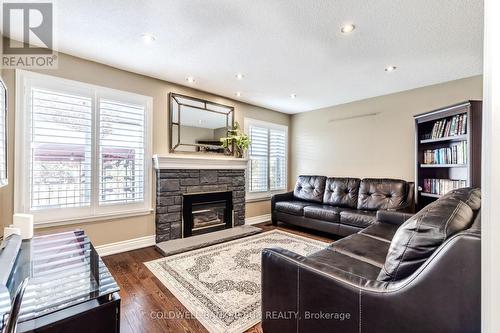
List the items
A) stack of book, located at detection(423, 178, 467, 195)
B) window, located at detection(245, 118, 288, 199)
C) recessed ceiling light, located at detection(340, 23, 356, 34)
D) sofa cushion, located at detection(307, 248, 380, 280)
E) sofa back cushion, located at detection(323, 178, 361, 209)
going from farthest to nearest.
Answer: window, located at detection(245, 118, 288, 199) → sofa back cushion, located at detection(323, 178, 361, 209) → stack of book, located at detection(423, 178, 467, 195) → recessed ceiling light, located at detection(340, 23, 356, 34) → sofa cushion, located at detection(307, 248, 380, 280)

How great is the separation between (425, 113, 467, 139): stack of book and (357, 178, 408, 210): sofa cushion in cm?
83

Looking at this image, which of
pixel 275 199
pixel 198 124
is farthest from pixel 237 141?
pixel 275 199

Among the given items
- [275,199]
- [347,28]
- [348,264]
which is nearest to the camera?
[348,264]

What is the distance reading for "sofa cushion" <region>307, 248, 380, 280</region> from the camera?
1493 millimetres

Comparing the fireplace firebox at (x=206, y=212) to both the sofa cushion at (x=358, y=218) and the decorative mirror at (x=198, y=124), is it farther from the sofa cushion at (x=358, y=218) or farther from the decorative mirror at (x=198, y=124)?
the sofa cushion at (x=358, y=218)

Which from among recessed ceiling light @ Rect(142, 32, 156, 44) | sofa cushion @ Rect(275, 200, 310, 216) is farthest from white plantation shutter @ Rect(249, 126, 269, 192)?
recessed ceiling light @ Rect(142, 32, 156, 44)

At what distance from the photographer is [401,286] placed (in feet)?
3.31

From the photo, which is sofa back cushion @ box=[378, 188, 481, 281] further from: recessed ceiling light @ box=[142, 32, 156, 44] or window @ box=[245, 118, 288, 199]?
window @ box=[245, 118, 288, 199]

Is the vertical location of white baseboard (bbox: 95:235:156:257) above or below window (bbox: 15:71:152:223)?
below

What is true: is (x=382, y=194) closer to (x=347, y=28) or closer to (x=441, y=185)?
(x=441, y=185)

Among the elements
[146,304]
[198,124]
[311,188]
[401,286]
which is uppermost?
[198,124]

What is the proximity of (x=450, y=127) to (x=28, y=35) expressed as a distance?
4794 millimetres

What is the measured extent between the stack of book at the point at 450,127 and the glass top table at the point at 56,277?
3673 mm

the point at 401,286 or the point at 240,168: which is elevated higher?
the point at 240,168
